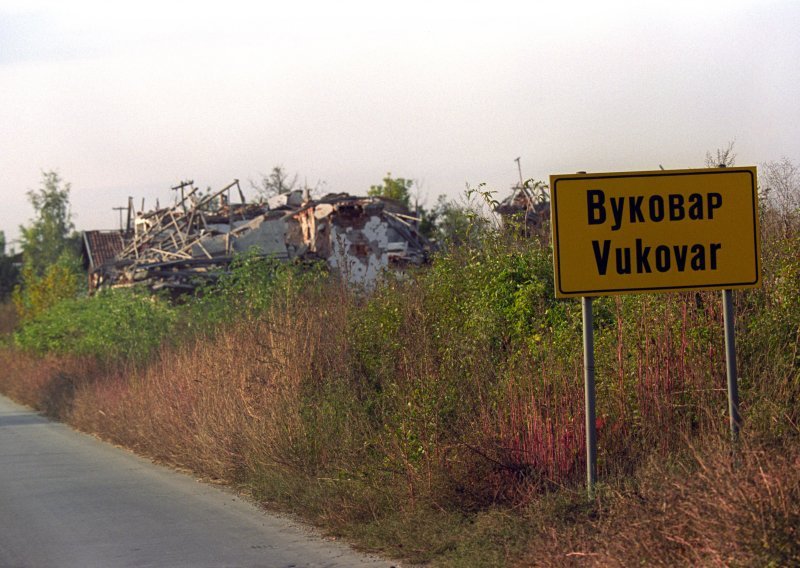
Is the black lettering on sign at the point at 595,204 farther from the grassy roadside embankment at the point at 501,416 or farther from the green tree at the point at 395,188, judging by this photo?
the green tree at the point at 395,188

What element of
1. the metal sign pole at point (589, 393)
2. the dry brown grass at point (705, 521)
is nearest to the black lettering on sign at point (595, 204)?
the metal sign pole at point (589, 393)

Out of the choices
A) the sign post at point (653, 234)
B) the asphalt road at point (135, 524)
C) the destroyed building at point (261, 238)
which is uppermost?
the destroyed building at point (261, 238)

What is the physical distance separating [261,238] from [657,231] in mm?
28382

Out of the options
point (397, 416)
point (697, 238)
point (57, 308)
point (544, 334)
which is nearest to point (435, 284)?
point (544, 334)

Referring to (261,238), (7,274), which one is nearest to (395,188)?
(261,238)

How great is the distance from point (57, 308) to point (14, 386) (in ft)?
11.2

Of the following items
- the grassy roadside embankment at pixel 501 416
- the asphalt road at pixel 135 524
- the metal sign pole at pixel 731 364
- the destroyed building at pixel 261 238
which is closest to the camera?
the grassy roadside embankment at pixel 501 416

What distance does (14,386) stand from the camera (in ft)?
95.0

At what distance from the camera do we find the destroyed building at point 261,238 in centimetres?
3209

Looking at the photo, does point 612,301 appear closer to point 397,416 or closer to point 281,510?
point 397,416

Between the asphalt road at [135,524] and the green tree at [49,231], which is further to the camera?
the green tree at [49,231]

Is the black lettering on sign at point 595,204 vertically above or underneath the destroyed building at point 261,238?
underneath

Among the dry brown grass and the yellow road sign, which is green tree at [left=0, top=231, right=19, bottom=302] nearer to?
the yellow road sign

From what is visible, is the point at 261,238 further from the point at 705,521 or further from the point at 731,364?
the point at 705,521
